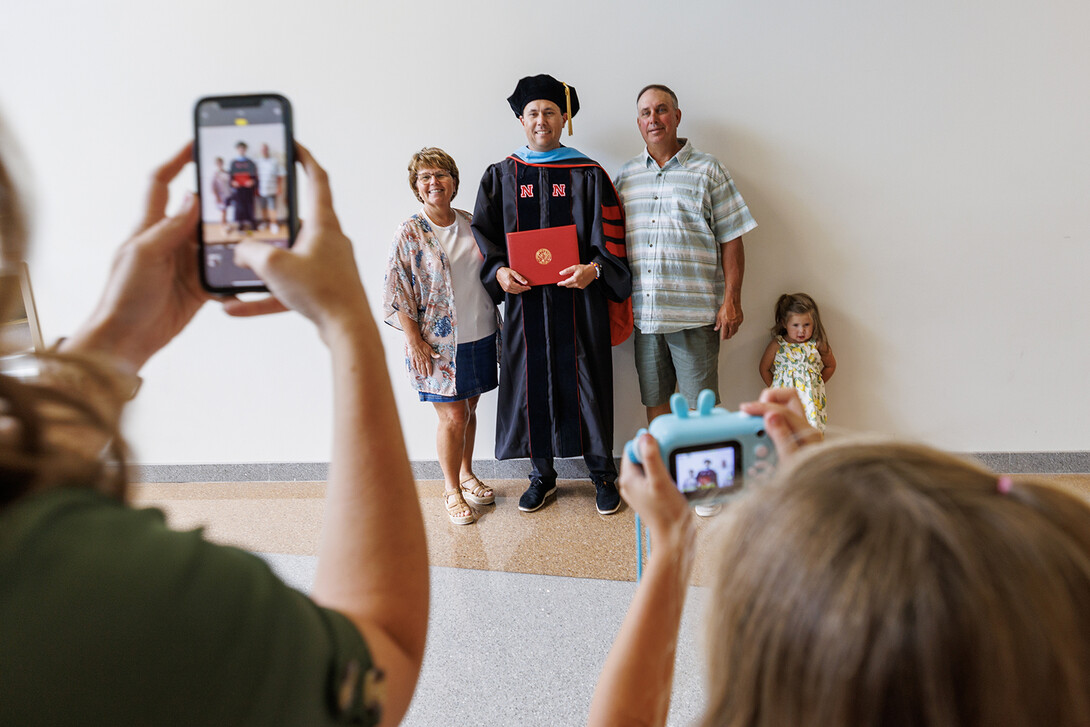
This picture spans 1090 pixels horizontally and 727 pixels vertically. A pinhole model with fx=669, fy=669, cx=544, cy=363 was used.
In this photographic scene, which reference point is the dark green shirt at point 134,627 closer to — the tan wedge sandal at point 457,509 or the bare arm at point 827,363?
the tan wedge sandal at point 457,509

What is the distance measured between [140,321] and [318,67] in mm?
2802

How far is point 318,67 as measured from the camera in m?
3.00

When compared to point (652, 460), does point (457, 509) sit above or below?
below

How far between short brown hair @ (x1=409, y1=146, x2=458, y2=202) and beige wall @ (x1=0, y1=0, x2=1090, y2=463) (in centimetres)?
24

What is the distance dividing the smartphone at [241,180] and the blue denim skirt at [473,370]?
6.67 feet

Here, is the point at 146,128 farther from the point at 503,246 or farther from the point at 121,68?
the point at 503,246

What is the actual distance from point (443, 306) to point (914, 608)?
248 cm

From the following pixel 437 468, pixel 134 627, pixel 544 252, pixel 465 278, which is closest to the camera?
pixel 134 627

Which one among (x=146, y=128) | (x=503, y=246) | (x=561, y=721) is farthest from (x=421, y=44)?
(x=561, y=721)

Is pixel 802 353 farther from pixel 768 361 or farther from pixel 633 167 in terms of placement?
pixel 633 167

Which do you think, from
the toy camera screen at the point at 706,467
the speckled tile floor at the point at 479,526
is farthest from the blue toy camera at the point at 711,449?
the speckled tile floor at the point at 479,526

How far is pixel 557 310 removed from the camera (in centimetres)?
273

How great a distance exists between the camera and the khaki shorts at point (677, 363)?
280 centimetres

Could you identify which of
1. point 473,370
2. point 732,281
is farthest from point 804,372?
point 473,370
